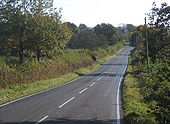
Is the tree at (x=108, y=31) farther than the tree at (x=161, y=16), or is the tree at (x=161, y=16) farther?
the tree at (x=108, y=31)

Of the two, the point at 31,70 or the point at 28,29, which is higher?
the point at 28,29

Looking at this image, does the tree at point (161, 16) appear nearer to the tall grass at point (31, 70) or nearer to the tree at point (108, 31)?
the tall grass at point (31, 70)

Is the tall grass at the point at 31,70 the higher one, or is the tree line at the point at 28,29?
the tree line at the point at 28,29

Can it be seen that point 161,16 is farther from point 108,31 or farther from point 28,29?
point 108,31

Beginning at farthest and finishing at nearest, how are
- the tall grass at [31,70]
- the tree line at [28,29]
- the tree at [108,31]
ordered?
the tree at [108,31]
the tree line at [28,29]
the tall grass at [31,70]

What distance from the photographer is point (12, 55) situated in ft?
124

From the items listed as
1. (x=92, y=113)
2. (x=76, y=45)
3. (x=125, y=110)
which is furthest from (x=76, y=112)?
(x=76, y=45)

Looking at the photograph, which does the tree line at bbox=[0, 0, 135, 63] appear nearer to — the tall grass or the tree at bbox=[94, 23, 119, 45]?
the tall grass

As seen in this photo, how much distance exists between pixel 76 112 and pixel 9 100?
5.99 meters

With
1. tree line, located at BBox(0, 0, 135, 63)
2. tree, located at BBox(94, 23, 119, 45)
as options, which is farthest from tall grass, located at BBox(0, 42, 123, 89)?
tree, located at BBox(94, 23, 119, 45)

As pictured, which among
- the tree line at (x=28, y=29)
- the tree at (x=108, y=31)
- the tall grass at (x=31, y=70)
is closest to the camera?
the tall grass at (x=31, y=70)

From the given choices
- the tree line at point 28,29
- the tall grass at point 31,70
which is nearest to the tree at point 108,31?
the tall grass at point 31,70

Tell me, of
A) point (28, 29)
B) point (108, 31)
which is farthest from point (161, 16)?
point (108, 31)

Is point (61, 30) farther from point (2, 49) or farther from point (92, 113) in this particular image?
point (92, 113)
